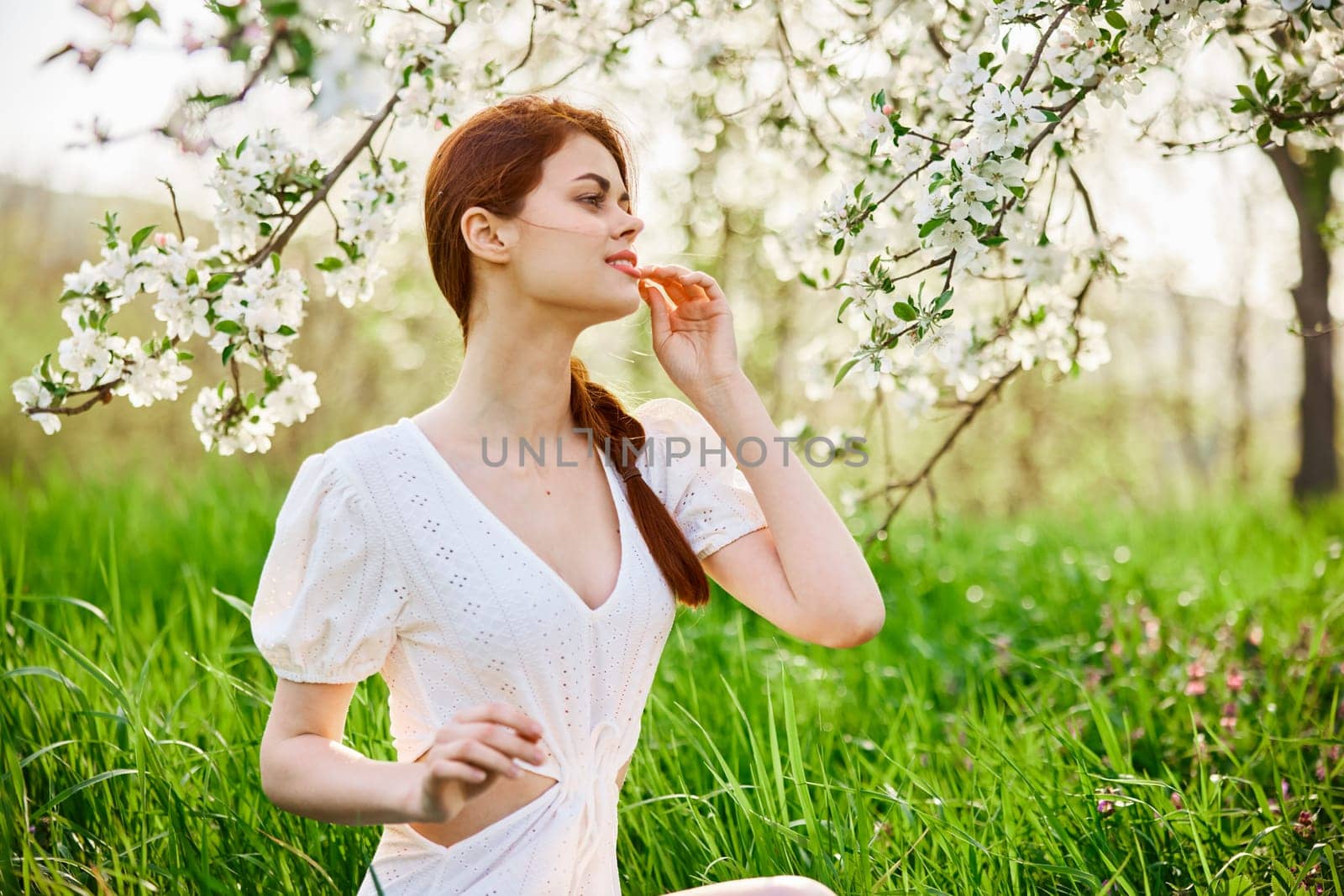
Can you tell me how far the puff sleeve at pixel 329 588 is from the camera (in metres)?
1.46

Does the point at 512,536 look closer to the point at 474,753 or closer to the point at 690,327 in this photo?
the point at 474,753

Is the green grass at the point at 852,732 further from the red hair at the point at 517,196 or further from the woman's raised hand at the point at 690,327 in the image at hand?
the woman's raised hand at the point at 690,327

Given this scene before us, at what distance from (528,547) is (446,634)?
0.55ft

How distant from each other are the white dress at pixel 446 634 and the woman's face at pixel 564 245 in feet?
0.95

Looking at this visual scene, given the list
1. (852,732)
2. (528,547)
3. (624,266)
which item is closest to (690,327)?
(624,266)

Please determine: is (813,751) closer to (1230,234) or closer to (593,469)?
(593,469)

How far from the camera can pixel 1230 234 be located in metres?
9.58

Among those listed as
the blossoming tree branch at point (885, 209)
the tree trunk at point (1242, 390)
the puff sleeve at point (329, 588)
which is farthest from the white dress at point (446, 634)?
the tree trunk at point (1242, 390)

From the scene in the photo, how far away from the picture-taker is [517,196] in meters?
1.61

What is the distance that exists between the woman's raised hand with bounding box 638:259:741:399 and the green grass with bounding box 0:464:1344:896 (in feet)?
1.89

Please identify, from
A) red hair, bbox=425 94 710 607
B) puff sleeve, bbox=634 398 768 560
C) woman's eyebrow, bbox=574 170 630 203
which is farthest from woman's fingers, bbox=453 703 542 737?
woman's eyebrow, bbox=574 170 630 203

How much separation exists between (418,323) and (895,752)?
9.29 metres

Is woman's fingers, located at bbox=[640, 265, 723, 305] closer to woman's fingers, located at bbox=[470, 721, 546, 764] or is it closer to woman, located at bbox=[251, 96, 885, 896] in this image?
woman, located at bbox=[251, 96, 885, 896]

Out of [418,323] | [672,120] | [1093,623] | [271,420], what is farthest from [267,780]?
[418,323]
